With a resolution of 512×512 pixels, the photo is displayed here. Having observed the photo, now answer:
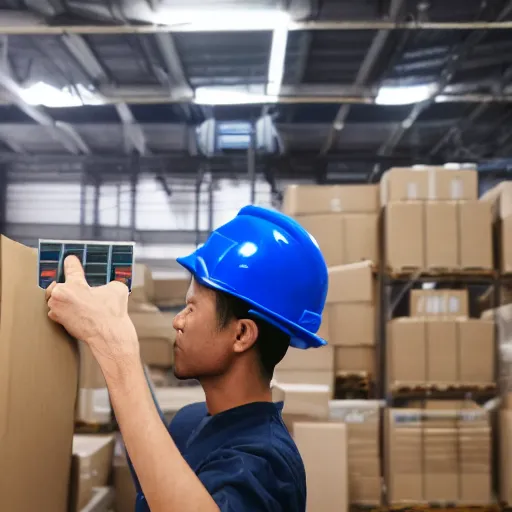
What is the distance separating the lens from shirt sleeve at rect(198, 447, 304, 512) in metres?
0.85

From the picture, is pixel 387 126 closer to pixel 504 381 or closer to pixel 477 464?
pixel 504 381

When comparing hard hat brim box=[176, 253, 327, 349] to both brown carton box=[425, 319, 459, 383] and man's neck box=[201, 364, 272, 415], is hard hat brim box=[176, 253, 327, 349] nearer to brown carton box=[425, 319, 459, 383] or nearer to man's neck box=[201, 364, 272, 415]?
man's neck box=[201, 364, 272, 415]

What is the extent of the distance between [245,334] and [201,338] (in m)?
0.08

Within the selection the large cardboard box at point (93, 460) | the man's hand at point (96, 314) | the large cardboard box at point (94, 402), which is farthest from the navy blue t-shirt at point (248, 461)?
the large cardboard box at point (94, 402)

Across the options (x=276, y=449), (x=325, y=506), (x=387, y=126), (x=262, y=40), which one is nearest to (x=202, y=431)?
(x=276, y=449)

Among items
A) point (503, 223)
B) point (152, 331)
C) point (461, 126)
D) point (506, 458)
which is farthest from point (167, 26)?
point (506, 458)

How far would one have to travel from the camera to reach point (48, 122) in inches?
123

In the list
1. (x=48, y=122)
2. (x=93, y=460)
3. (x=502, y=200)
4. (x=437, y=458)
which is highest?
(x=48, y=122)

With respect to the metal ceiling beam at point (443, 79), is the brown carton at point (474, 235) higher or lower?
lower

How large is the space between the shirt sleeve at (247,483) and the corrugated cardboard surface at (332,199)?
96.9 inches

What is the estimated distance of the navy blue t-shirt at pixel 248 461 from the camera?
86cm

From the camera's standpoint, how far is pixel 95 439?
248cm

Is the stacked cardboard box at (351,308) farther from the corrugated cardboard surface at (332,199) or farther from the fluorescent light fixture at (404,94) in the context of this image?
the fluorescent light fixture at (404,94)

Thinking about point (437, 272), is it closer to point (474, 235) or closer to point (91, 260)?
point (474, 235)
